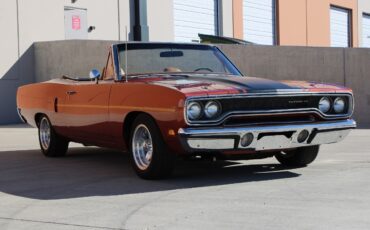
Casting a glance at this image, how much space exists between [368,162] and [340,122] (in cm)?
Answer: 153

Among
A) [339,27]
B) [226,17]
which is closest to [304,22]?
[339,27]

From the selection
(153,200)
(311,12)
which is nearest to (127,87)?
(153,200)

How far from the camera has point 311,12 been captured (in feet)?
95.1

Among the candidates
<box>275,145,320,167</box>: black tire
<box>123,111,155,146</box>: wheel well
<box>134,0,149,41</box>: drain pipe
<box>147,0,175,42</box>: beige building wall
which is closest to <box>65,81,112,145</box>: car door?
<box>123,111,155,146</box>: wheel well

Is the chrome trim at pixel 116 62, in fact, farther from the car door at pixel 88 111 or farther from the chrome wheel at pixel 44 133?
the chrome wheel at pixel 44 133

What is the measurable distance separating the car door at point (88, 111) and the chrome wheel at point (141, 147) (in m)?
0.60

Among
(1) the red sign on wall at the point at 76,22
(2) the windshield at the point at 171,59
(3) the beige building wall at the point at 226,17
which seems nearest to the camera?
(2) the windshield at the point at 171,59

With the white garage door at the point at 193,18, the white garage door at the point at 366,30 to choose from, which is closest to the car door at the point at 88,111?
the white garage door at the point at 193,18

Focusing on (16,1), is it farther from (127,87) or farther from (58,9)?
(127,87)

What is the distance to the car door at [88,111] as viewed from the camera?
7.30 meters

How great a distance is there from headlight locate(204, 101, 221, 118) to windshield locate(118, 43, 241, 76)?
1367mm

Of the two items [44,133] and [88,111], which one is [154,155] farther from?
[44,133]

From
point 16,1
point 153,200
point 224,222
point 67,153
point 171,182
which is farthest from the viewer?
point 16,1

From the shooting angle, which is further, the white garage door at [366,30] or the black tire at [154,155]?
the white garage door at [366,30]
